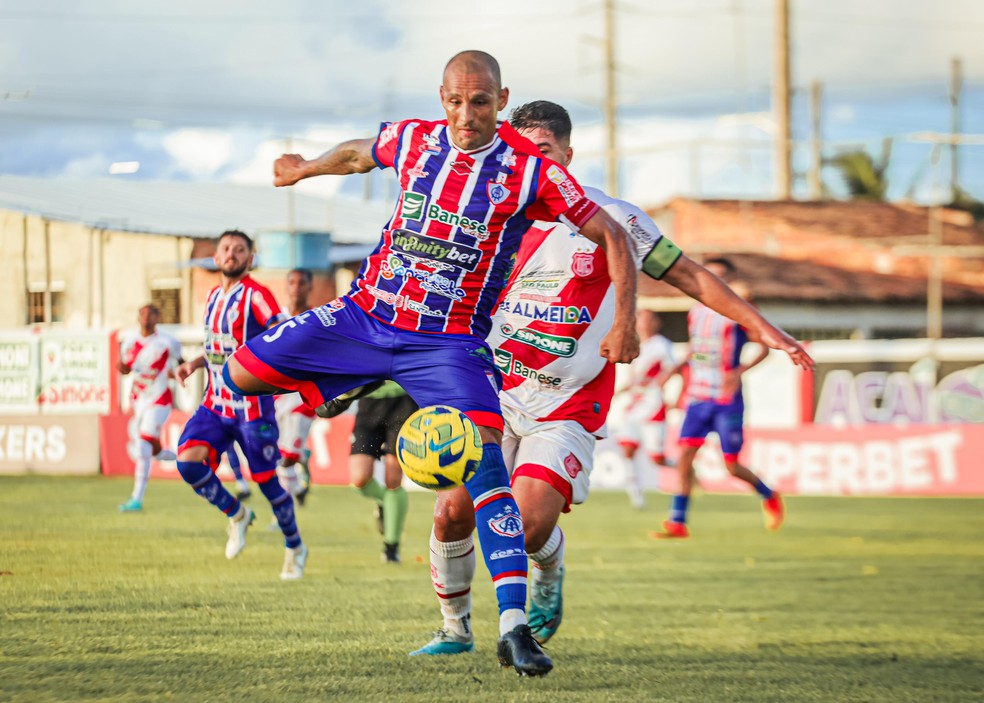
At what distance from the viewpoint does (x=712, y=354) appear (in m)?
13.4

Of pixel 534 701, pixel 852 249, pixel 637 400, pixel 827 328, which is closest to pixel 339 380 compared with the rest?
pixel 534 701

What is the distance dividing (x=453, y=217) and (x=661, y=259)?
0.90 metres

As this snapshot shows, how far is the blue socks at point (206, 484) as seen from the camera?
9188mm

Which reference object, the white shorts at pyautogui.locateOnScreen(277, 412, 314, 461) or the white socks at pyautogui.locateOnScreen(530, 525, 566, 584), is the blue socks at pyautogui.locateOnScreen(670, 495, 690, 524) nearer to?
the white shorts at pyautogui.locateOnScreen(277, 412, 314, 461)

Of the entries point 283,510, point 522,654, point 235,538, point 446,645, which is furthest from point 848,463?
point 522,654

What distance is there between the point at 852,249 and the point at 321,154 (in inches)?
1274

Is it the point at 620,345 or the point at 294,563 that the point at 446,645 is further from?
the point at 294,563

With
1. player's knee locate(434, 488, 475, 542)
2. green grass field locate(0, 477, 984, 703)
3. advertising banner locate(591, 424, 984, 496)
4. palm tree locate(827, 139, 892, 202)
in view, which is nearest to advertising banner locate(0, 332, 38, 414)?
green grass field locate(0, 477, 984, 703)

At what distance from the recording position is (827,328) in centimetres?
3412

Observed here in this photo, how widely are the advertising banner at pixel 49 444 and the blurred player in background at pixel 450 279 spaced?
14.3 meters

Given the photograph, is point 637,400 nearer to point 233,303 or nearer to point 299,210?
point 299,210

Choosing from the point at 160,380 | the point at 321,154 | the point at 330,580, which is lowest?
the point at 330,580

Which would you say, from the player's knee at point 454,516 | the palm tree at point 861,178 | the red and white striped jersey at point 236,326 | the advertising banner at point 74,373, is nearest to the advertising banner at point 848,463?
the advertising banner at point 74,373

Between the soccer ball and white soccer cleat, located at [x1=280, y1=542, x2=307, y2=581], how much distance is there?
416 cm
